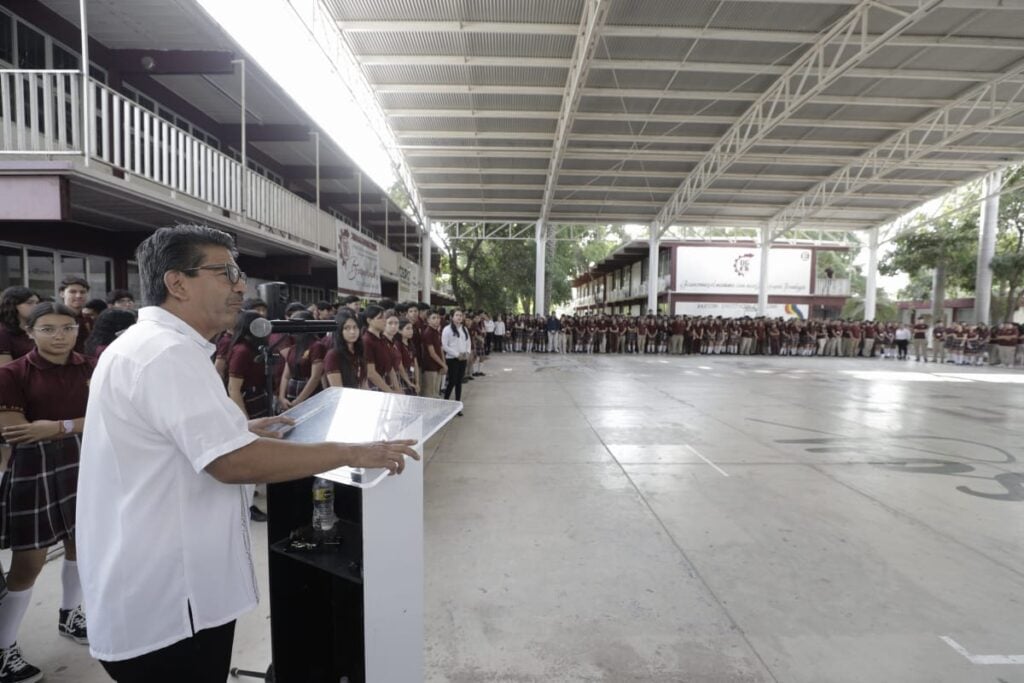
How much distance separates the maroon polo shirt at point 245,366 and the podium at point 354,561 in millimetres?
2298

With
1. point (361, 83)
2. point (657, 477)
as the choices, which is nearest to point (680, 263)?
point (361, 83)

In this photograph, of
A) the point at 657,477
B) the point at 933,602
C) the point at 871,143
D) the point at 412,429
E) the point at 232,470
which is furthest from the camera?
the point at 871,143

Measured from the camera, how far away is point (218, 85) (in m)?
8.98

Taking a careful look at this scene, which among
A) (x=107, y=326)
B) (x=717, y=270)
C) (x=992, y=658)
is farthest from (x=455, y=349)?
(x=717, y=270)

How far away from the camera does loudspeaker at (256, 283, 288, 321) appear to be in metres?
2.17

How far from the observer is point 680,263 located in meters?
30.5

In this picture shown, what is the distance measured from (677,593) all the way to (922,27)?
13696mm

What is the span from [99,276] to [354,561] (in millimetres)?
9126

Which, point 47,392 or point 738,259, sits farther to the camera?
point 738,259

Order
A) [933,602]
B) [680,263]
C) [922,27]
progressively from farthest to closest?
[680,263] < [922,27] < [933,602]

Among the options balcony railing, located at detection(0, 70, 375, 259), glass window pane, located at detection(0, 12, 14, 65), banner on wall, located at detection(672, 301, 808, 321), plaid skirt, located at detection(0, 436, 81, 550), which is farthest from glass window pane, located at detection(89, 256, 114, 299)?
banner on wall, located at detection(672, 301, 808, 321)

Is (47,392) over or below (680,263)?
below

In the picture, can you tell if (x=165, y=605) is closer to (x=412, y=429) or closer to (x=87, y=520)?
(x=87, y=520)

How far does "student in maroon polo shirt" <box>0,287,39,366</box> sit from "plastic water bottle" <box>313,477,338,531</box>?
3.01 m
